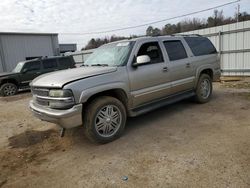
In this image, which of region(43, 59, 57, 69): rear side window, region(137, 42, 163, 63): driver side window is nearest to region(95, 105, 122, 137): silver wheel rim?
region(137, 42, 163, 63): driver side window

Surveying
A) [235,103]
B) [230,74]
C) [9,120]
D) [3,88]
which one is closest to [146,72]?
[235,103]

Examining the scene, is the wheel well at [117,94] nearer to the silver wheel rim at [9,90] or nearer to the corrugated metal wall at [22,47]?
the silver wheel rim at [9,90]

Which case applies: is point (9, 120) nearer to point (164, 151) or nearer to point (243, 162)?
point (164, 151)

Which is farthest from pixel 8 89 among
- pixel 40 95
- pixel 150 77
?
pixel 150 77

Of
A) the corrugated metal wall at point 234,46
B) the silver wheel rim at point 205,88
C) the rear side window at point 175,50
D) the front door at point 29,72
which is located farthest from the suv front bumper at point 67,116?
the corrugated metal wall at point 234,46

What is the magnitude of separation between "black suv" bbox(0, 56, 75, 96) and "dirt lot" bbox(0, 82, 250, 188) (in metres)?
6.59

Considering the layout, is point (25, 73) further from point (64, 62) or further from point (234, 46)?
point (234, 46)

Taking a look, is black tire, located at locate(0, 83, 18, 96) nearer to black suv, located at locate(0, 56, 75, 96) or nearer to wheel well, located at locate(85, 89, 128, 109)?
black suv, located at locate(0, 56, 75, 96)

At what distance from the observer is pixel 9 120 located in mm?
6355

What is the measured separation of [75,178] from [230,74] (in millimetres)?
10355

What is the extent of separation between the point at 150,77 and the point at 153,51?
0.72 m

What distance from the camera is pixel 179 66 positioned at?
525 cm

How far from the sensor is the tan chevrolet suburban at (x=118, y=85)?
3.58 metres

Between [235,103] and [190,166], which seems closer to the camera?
[190,166]
